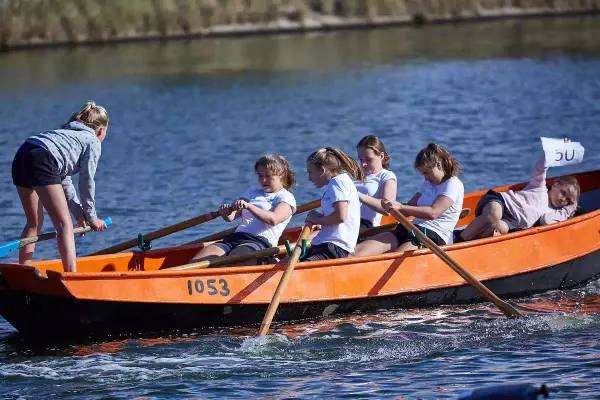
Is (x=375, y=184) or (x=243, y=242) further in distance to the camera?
(x=375, y=184)

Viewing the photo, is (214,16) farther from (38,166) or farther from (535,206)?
(38,166)

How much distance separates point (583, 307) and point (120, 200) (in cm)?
844

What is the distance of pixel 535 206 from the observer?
42.4 ft

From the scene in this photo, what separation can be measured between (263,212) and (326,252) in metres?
0.70

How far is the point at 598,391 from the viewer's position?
933 centimetres

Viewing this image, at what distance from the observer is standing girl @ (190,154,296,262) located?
11.7m

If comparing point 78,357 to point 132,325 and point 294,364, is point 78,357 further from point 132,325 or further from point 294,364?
point 294,364

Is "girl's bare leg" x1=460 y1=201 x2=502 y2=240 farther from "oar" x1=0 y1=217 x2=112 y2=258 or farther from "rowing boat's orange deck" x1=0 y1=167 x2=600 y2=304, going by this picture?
A: "oar" x1=0 y1=217 x2=112 y2=258

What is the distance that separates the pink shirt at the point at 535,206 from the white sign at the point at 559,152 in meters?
0.10

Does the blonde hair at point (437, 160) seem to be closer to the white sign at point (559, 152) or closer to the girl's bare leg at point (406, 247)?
the girl's bare leg at point (406, 247)

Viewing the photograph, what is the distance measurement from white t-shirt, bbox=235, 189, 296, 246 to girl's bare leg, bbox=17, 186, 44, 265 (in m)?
1.89

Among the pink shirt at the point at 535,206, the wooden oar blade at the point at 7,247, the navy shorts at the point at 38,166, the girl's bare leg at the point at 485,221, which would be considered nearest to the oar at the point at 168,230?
the wooden oar blade at the point at 7,247

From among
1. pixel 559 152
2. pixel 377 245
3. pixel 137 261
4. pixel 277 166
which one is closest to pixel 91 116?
pixel 137 261

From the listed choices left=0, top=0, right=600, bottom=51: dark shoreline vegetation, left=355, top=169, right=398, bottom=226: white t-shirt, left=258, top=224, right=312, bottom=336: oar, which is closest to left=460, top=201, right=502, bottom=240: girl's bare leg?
left=355, top=169, right=398, bottom=226: white t-shirt
